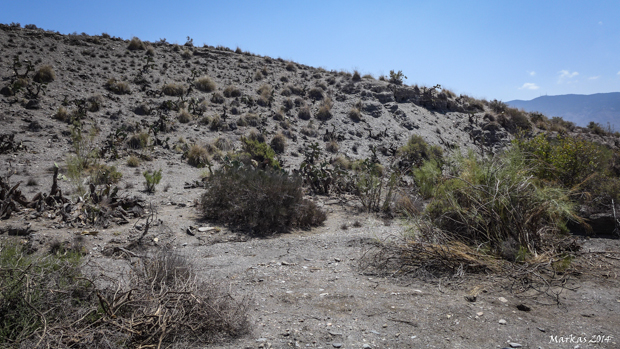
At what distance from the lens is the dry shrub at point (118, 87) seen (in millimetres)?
20172

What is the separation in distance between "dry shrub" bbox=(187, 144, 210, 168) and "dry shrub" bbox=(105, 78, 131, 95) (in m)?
7.83

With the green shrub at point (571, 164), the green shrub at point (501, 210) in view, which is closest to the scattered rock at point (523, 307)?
the green shrub at point (501, 210)

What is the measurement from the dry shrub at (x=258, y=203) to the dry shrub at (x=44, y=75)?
16037mm

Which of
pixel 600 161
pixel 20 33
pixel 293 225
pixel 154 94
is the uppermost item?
pixel 20 33

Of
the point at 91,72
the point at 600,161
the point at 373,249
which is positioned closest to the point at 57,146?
the point at 91,72

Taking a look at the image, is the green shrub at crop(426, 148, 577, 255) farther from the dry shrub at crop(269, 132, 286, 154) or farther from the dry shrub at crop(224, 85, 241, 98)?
the dry shrub at crop(224, 85, 241, 98)

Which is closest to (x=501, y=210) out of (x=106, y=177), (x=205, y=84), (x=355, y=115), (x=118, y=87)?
(x=106, y=177)

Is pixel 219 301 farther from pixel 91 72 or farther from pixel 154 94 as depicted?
pixel 91 72

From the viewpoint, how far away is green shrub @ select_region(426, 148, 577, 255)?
5.42 metres

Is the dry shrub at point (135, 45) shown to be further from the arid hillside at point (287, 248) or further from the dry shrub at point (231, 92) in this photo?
the arid hillside at point (287, 248)

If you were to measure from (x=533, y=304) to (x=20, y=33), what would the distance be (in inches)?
1191

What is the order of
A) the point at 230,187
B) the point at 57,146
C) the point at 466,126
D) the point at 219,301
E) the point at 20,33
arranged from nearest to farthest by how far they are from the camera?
1. the point at 219,301
2. the point at 230,187
3. the point at 57,146
4. the point at 20,33
5. the point at 466,126

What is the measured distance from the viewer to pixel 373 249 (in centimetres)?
627

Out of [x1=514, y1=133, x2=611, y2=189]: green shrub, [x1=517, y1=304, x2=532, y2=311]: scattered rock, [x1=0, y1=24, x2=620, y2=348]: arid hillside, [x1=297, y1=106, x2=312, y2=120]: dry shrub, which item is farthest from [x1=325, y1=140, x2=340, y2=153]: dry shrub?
[x1=517, y1=304, x2=532, y2=311]: scattered rock
